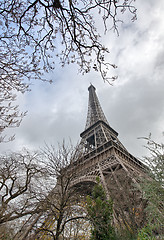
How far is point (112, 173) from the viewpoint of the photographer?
476 inches

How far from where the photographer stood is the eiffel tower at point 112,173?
7898 mm

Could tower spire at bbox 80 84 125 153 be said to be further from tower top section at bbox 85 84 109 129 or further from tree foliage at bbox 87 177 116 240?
tree foliage at bbox 87 177 116 240

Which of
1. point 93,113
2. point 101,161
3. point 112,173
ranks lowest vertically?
point 112,173

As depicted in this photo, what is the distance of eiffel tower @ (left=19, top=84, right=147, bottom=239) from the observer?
25.9ft

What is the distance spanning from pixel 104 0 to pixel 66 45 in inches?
46.9

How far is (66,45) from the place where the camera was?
3.33 metres

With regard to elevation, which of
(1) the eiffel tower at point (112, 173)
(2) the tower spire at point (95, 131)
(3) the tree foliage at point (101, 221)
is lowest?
(3) the tree foliage at point (101, 221)

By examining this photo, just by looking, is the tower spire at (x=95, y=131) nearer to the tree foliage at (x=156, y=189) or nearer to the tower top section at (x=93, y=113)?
the tower top section at (x=93, y=113)

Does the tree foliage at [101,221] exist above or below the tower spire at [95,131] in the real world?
below

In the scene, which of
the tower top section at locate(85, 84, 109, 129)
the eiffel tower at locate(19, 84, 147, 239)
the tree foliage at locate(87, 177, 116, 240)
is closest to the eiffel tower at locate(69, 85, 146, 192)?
the eiffel tower at locate(19, 84, 147, 239)

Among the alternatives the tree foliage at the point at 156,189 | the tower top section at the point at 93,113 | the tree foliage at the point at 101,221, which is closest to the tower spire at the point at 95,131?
the tower top section at the point at 93,113

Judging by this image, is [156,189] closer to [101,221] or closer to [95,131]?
[101,221]

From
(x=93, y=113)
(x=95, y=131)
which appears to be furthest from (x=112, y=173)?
(x=93, y=113)

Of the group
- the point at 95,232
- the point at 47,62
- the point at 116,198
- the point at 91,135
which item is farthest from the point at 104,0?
the point at 91,135
